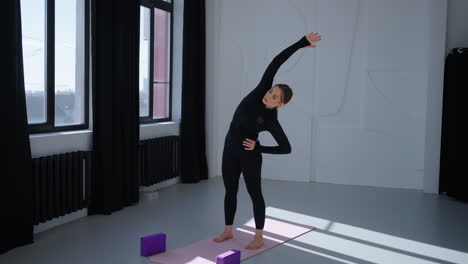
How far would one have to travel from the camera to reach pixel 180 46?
20.0ft

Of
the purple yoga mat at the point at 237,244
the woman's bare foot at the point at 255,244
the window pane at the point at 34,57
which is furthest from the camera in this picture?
the window pane at the point at 34,57

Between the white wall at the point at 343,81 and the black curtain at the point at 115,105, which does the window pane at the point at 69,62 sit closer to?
the black curtain at the point at 115,105

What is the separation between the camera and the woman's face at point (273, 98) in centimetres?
342

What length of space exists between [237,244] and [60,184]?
1534 mm

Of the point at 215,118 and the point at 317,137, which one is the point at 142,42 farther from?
the point at 317,137

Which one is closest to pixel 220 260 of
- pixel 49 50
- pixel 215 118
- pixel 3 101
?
pixel 3 101

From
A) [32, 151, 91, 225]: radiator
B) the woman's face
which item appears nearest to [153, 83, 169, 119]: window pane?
[32, 151, 91, 225]: radiator

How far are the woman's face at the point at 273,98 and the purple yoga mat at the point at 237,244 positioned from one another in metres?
1.07

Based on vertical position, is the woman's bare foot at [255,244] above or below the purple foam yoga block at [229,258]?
below

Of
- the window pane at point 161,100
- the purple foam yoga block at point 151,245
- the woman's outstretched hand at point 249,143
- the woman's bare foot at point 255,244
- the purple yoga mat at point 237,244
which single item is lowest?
the purple yoga mat at point 237,244

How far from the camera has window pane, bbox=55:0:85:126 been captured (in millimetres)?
4258

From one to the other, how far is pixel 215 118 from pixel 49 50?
2.90 meters

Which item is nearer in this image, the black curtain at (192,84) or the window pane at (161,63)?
the window pane at (161,63)

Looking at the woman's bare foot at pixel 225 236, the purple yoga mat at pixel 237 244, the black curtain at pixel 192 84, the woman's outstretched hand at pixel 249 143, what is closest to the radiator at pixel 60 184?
the purple yoga mat at pixel 237 244
